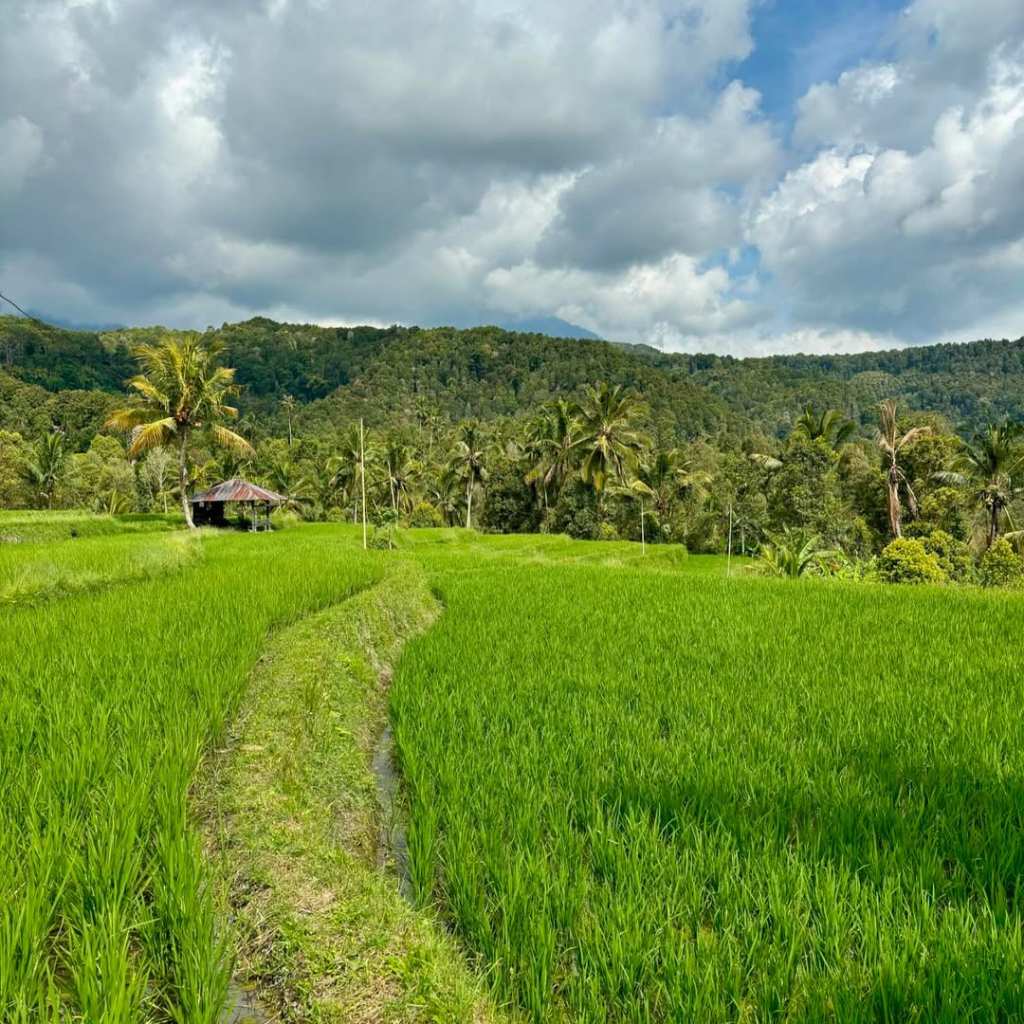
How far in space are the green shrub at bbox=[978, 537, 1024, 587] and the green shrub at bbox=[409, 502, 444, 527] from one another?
29113mm

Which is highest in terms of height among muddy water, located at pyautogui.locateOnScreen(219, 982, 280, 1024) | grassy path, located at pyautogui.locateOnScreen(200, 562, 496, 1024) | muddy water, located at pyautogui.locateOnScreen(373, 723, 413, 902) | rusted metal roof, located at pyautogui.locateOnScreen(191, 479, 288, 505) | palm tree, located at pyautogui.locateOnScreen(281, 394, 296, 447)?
palm tree, located at pyautogui.locateOnScreen(281, 394, 296, 447)

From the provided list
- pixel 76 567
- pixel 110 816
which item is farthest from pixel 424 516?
pixel 110 816

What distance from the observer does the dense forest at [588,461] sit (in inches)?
875

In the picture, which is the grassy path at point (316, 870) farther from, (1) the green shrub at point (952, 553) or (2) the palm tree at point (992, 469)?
(2) the palm tree at point (992, 469)

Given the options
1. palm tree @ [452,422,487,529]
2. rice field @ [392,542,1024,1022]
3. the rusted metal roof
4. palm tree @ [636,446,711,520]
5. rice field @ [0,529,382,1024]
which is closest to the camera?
rice field @ [0,529,382,1024]

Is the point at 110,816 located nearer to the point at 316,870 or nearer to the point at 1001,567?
the point at 316,870

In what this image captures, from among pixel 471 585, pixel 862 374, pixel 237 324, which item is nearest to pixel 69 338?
pixel 237 324

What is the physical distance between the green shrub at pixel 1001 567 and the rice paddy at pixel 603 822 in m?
13.3

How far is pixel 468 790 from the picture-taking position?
3.35 metres

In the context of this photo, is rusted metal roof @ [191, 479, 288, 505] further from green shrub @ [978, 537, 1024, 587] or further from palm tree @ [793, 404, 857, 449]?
green shrub @ [978, 537, 1024, 587]

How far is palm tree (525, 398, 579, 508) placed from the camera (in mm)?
30266

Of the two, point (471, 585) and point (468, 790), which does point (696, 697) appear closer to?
point (468, 790)

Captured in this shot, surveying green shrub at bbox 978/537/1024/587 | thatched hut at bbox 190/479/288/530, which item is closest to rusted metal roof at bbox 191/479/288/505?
thatched hut at bbox 190/479/288/530

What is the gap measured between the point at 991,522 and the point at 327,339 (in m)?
119
